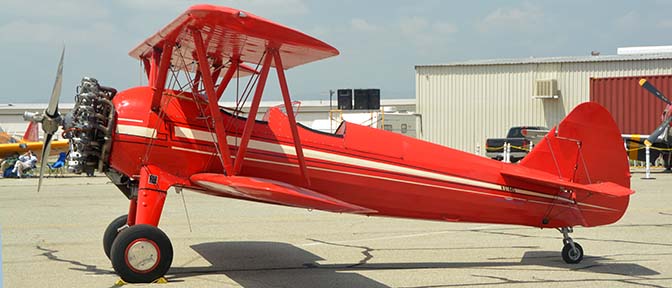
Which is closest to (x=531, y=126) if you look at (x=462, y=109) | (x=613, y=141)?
(x=462, y=109)

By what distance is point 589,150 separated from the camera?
927cm

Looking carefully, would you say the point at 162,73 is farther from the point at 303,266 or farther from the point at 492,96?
the point at 492,96

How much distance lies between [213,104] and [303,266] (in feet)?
7.91

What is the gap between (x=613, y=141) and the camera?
9359mm

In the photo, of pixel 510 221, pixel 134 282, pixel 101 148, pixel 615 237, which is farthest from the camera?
pixel 615 237

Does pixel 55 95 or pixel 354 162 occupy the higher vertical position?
pixel 55 95

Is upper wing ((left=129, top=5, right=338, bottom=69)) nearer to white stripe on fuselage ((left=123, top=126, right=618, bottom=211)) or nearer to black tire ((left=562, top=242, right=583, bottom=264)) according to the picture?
white stripe on fuselage ((left=123, top=126, right=618, bottom=211))

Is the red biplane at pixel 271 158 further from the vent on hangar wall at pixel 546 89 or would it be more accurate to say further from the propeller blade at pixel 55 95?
the vent on hangar wall at pixel 546 89

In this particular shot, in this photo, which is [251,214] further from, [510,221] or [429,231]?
[510,221]

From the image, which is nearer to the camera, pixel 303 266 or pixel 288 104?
pixel 288 104

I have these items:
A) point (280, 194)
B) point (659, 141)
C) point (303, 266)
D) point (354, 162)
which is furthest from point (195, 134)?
point (659, 141)

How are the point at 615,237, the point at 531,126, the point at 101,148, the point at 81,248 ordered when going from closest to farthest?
the point at 101,148, the point at 81,248, the point at 615,237, the point at 531,126

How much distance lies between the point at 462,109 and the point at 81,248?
105 ft

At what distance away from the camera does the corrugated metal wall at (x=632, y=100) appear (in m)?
35.3
